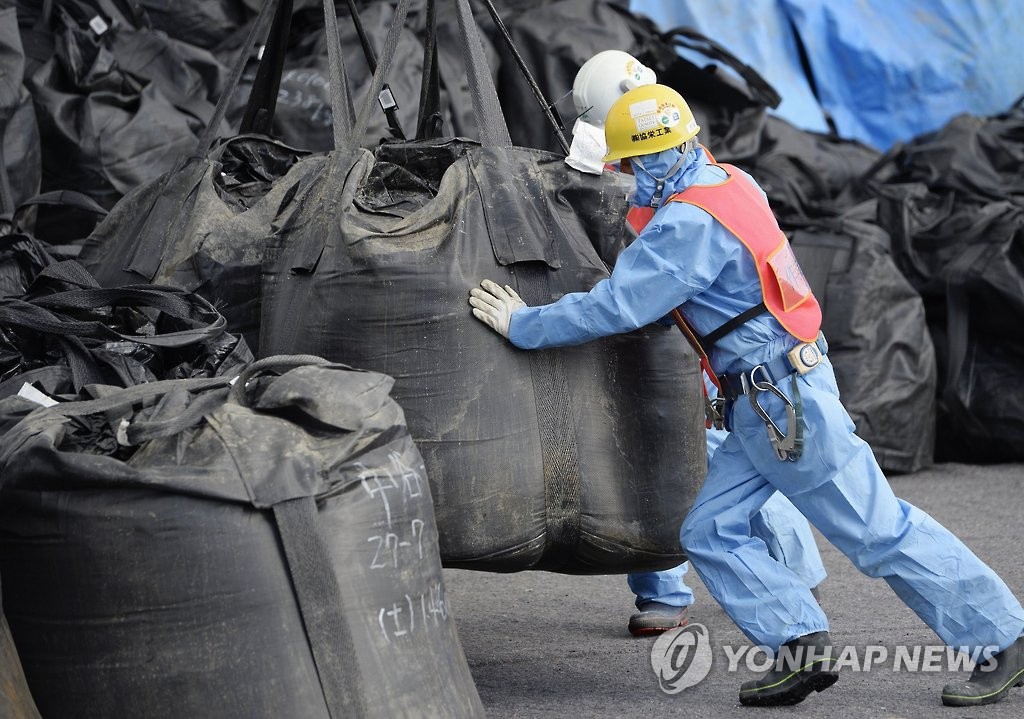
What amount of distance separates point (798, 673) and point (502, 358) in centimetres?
105

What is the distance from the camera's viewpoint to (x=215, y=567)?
94.9 inches

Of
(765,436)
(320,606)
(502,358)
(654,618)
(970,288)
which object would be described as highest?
(502,358)

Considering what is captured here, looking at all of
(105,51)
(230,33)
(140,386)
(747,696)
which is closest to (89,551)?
(140,386)

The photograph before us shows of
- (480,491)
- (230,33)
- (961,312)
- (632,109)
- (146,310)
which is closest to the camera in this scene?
(480,491)

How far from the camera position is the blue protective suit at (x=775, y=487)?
318 cm

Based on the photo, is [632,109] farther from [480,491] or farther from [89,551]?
[89,551]

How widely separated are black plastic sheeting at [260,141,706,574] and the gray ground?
1.15ft

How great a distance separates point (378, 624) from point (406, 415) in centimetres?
69

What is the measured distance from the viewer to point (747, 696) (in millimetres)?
3250

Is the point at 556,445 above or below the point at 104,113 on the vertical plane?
below

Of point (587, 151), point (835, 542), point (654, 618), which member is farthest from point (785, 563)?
point (587, 151)

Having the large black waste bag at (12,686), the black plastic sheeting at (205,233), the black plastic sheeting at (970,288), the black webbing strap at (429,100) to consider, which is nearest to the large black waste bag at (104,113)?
the black webbing strap at (429,100)

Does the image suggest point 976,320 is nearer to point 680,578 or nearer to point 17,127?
point 680,578

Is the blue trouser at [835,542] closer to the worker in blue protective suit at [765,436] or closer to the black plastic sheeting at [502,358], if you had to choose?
the worker in blue protective suit at [765,436]
